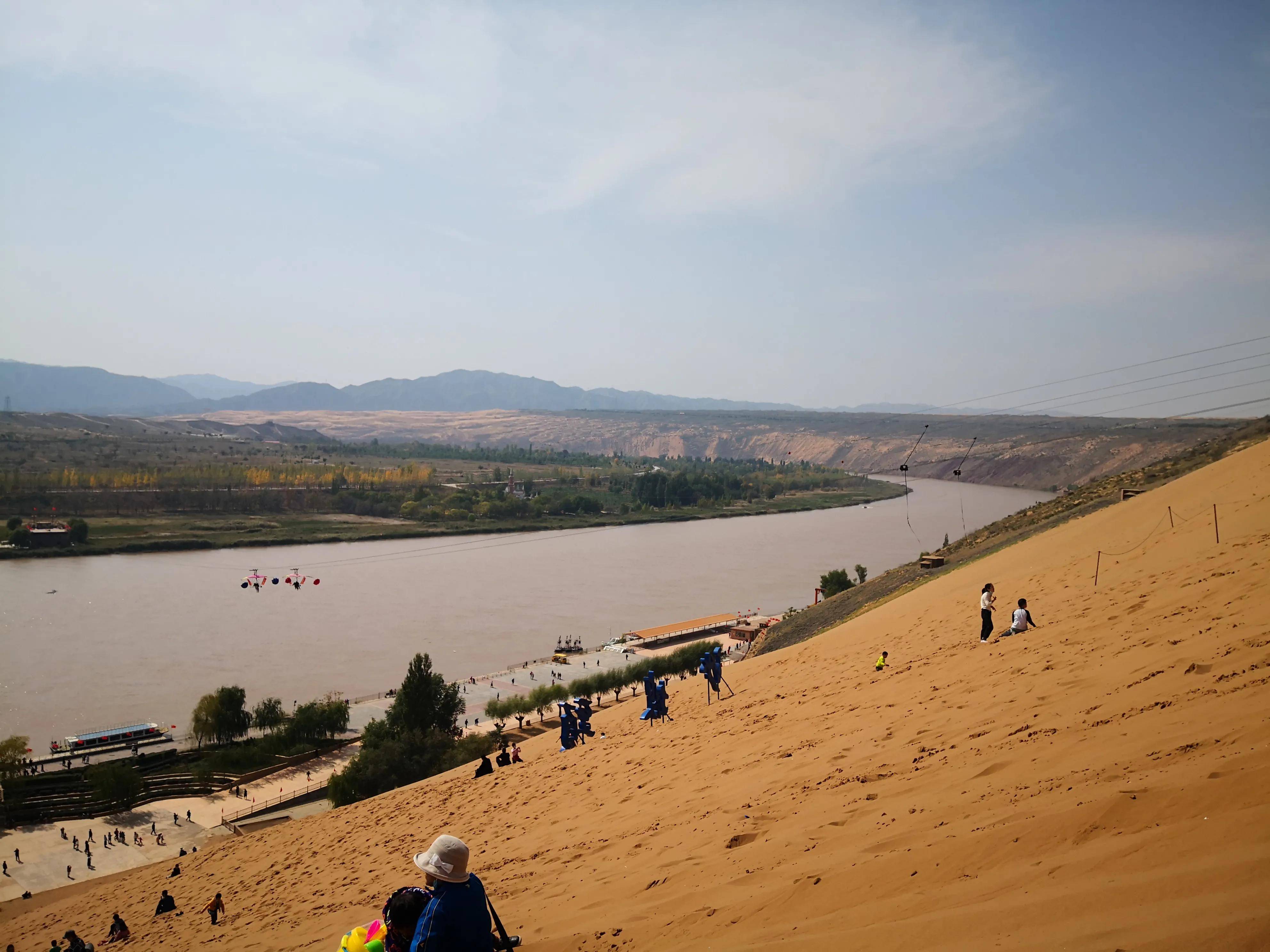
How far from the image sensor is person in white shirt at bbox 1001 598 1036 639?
8.28 m

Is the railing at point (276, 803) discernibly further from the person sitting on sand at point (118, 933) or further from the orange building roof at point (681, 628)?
the orange building roof at point (681, 628)

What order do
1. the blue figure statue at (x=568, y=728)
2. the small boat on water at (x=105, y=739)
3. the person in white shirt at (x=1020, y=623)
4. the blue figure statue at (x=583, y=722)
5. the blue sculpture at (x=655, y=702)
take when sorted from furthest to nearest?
the small boat on water at (x=105, y=739) → the blue figure statue at (x=583, y=722) → the blue figure statue at (x=568, y=728) → the blue sculpture at (x=655, y=702) → the person in white shirt at (x=1020, y=623)

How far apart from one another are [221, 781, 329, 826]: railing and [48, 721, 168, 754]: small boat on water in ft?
19.1

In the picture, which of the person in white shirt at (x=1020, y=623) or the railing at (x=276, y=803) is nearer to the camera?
the person in white shirt at (x=1020, y=623)

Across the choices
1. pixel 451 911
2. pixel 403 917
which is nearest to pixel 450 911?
pixel 451 911

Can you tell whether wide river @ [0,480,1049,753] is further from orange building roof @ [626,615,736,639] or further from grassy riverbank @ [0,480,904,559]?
grassy riverbank @ [0,480,904,559]

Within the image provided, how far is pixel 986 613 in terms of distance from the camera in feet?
28.2

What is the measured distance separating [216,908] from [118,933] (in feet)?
5.12

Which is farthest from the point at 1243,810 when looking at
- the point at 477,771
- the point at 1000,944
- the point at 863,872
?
the point at 477,771

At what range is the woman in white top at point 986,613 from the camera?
8578mm

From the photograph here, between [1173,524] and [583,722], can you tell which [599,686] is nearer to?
[583,722]

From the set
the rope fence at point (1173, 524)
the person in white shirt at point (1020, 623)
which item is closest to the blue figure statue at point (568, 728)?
the person in white shirt at point (1020, 623)

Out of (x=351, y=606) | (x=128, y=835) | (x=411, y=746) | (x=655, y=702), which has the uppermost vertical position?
(x=655, y=702)

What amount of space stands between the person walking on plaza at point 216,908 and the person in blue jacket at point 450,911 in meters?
5.27
